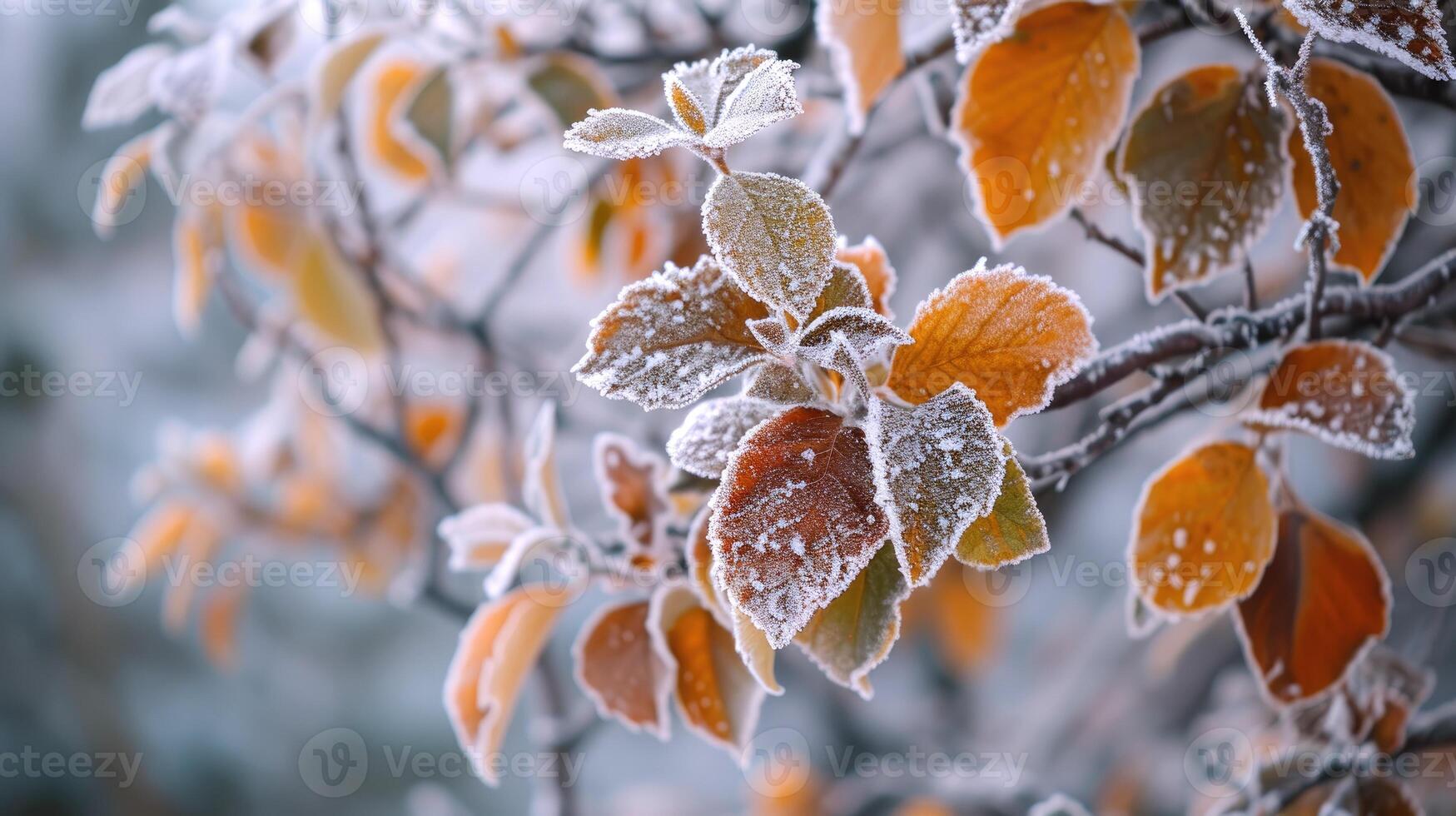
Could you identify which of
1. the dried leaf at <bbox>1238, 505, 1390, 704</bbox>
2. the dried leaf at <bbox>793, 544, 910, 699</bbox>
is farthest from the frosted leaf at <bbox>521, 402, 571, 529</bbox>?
the dried leaf at <bbox>1238, 505, 1390, 704</bbox>

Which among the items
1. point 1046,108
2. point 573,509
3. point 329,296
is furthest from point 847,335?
point 573,509

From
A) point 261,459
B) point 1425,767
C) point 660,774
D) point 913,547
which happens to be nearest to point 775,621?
point 913,547

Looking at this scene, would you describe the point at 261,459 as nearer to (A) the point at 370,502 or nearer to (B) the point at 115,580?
(A) the point at 370,502

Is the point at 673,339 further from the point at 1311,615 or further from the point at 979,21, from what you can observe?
the point at 1311,615

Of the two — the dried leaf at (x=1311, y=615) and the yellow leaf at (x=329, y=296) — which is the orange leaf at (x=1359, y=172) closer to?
the dried leaf at (x=1311, y=615)

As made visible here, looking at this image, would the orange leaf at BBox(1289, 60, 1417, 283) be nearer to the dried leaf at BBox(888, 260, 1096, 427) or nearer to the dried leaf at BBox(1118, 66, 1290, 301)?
the dried leaf at BBox(1118, 66, 1290, 301)

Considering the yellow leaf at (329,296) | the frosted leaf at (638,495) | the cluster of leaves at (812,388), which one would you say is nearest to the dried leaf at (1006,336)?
the cluster of leaves at (812,388)
